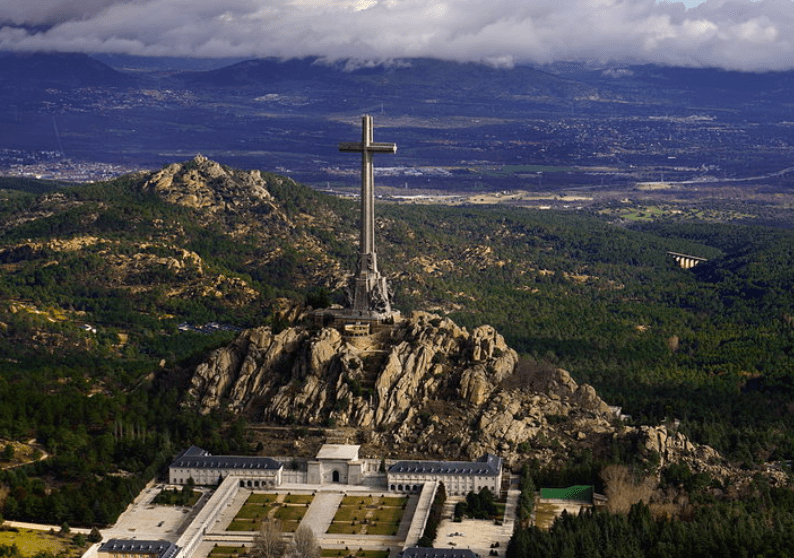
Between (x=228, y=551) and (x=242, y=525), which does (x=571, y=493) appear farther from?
(x=228, y=551)

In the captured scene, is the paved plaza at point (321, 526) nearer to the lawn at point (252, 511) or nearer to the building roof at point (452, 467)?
the lawn at point (252, 511)

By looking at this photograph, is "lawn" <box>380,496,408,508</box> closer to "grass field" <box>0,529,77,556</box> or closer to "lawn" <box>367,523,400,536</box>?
"lawn" <box>367,523,400,536</box>

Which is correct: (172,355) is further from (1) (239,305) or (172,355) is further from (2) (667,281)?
(2) (667,281)

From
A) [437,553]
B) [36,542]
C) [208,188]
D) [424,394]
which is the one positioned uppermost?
[424,394]

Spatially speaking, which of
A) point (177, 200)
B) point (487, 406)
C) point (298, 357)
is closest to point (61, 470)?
point (298, 357)

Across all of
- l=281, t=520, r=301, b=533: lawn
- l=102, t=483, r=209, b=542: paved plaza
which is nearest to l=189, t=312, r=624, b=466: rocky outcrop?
l=281, t=520, r=301, b=533: lawn

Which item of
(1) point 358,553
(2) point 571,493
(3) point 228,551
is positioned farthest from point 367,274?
(3) point 228,551
